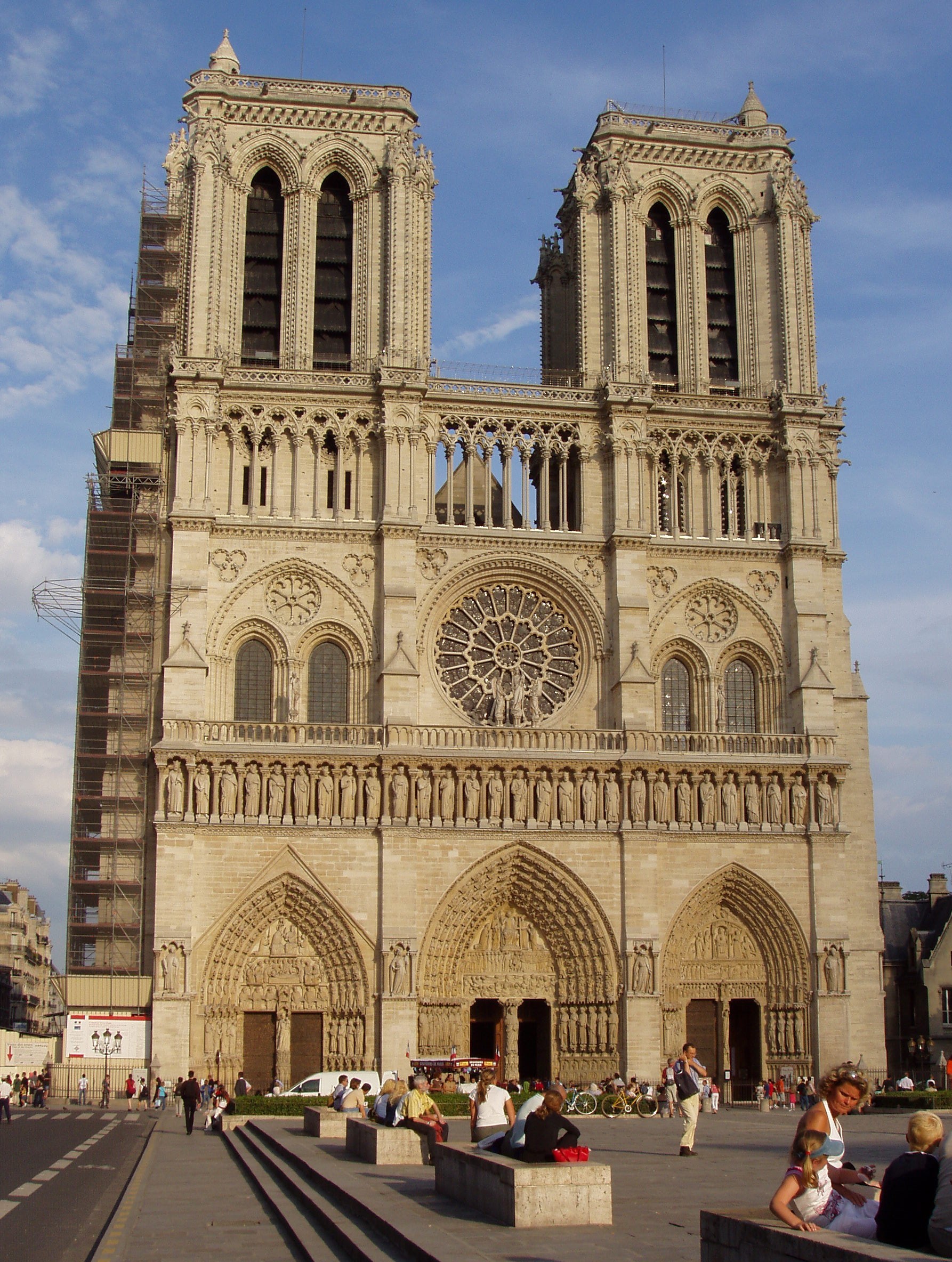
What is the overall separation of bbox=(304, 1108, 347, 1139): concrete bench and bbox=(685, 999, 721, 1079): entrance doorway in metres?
15.4

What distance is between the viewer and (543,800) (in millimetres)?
34531

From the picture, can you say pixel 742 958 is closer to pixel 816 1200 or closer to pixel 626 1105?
pixel 626 1105

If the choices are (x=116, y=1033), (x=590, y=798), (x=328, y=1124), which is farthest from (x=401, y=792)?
(x=328, y=1124)

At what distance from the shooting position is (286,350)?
37406mm

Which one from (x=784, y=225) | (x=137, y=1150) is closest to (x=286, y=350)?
(x=784, y=225)

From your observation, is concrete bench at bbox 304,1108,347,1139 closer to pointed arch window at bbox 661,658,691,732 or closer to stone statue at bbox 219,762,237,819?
stone statue at bbox 219,762,237,819

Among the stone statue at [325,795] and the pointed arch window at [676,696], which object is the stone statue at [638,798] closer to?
the pointed arch window at [676,696]

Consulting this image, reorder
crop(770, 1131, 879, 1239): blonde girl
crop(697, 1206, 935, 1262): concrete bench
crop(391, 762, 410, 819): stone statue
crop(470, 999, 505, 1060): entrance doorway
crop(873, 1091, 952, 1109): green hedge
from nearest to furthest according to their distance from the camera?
crop(697, 1206, 935, 1262): concrete bench → crop(770, 1131, 879, 1239): blonde girl → crop(873, 1091, 952, 1109): green hedge → crop(391, 762, 410, 819): stone statue → crop(470, 999, 505, 1060): entrance doorway

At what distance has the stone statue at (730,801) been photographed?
35.2 meters

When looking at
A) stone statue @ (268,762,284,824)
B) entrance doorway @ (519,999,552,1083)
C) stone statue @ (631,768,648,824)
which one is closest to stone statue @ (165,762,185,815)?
stone statue @ (268,762,284,824)

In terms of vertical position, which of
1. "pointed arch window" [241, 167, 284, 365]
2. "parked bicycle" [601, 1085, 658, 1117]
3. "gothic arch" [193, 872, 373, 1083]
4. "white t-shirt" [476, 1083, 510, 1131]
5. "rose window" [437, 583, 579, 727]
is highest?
"pointed arch window" [241, 167, 284, 365]

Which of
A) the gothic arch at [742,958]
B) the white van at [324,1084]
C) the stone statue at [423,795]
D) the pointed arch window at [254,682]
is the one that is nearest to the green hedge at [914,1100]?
the gothic arch at [742,958]

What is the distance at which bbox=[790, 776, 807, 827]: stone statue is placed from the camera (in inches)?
1396

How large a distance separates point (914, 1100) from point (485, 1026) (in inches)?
409
